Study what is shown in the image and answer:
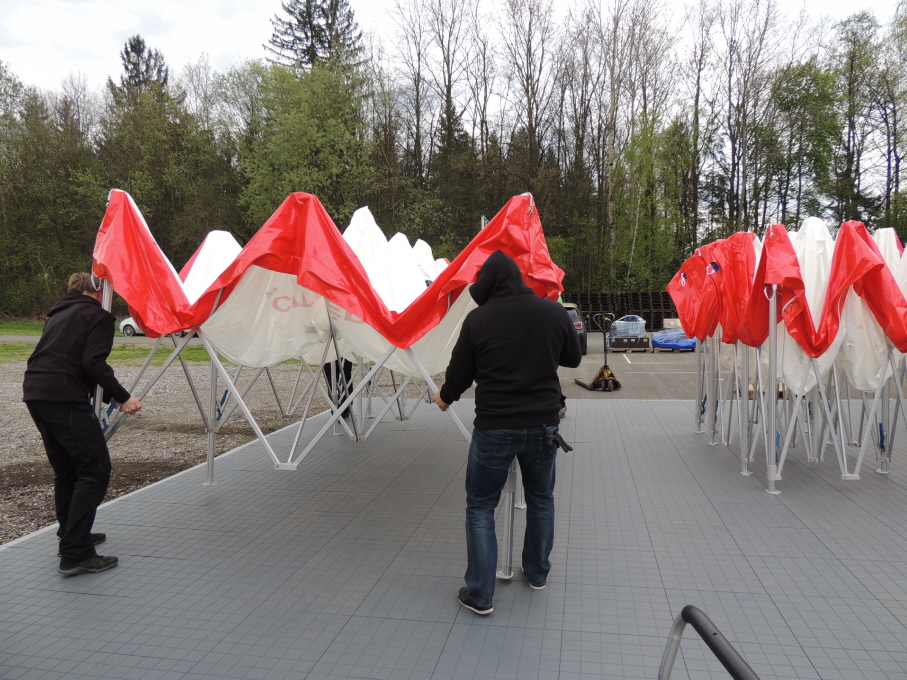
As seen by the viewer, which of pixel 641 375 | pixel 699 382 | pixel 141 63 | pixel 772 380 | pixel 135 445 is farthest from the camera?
pixel 141 63

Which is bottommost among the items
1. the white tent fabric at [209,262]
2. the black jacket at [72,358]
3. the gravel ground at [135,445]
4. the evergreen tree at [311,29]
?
the gravel ground at [135,445]

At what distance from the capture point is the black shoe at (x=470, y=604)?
3.45 meters

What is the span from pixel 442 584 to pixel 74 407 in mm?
2535

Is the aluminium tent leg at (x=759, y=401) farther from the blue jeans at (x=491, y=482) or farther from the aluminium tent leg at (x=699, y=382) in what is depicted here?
the blue jeans at (x=491, y=482)

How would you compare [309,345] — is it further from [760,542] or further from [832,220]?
[832,220]

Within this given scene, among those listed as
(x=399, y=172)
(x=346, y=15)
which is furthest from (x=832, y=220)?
(x=346, y=15)

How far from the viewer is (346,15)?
3253 cm

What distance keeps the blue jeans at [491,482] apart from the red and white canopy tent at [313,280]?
101 centimetres

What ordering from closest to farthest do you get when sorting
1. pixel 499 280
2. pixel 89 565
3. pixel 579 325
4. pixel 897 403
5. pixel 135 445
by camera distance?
pixel 499 280
pixel 89 565
pixel 897 403
pixel 135 445
pixel 579 325

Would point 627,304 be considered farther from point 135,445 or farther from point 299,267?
point 299,267

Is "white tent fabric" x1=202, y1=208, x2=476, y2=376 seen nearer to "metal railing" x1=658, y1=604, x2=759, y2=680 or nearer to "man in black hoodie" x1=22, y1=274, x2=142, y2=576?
"man in black hoodie" x1=22, y1=274, x2=142, y2=576

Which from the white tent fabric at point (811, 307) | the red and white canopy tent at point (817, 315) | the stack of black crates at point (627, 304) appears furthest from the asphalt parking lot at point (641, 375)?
the stack of black crates at point (627, 304)

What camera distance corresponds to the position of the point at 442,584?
3875 mm

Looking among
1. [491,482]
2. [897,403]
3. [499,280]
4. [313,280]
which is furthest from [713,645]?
[897,403]
